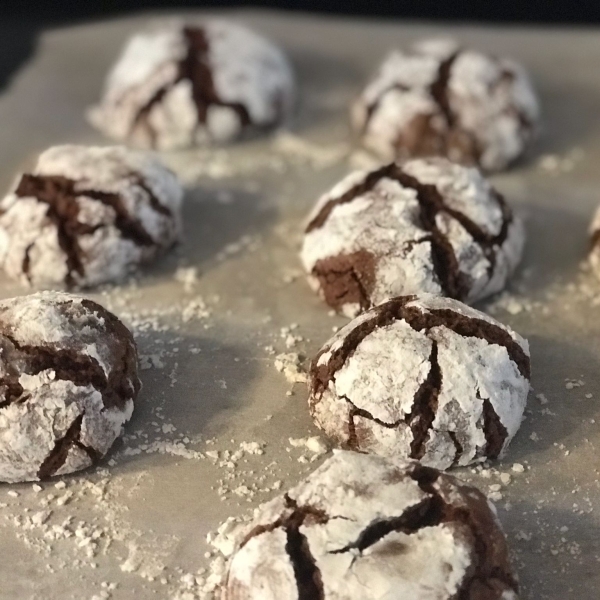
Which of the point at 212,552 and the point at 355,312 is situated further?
the point at 355,312

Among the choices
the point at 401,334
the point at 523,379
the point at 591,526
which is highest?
the point at 401,334

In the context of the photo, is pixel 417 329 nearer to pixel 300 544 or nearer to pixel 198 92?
pixel 300 544

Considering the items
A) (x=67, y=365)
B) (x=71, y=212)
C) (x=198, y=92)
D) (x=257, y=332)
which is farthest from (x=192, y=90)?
(x=67, y=365)

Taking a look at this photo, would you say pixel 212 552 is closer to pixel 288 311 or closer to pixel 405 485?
pixel 405 485

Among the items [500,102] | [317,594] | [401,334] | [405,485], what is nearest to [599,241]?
[500,102]

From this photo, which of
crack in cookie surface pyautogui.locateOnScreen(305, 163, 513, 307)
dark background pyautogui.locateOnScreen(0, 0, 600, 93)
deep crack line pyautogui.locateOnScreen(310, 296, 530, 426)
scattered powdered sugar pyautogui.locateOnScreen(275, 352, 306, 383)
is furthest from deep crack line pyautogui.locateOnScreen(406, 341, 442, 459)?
dark background pyautogui.locateOnScreen(0, 0, 600, 93)

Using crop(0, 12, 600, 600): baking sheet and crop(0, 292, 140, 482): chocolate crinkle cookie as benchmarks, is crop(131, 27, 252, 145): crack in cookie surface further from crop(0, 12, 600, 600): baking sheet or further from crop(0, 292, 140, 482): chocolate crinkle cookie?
crop(0, 292, 140, 482): chocolate crinkle cookie

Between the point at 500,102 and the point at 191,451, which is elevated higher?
the point at 500,102
